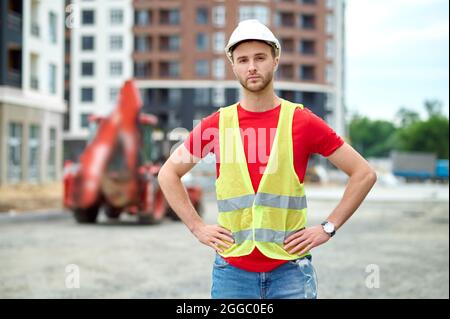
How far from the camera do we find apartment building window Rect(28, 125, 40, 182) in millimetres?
29913

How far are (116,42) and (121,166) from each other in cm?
6046

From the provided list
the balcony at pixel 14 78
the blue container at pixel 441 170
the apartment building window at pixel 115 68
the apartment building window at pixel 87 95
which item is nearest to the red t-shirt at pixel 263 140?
the balcony at pixel 14 78

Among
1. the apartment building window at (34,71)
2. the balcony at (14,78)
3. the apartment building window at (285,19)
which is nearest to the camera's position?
the balcony at (14,78)

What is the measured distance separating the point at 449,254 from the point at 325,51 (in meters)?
47.1

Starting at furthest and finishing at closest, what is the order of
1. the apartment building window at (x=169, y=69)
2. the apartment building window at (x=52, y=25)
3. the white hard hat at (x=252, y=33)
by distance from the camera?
the apartment building window at (x=169, y=69) → the apartment building window at (x=52, y=25) → the white hard hat at (x=252, y=33)

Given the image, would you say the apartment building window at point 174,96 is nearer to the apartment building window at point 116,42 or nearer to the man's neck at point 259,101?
the apartment building window at point 116,42

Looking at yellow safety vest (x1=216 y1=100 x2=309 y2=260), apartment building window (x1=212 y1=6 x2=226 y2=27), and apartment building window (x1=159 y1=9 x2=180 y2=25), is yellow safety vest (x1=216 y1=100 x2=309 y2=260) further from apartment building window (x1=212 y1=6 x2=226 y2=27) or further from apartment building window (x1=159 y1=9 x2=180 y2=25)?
apartment building window (x1=159 y1=9 x2=180 y2=25)

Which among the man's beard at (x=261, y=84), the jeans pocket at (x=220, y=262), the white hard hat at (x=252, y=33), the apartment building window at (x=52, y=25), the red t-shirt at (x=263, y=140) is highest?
the apartment building window at (x=52, y=25)

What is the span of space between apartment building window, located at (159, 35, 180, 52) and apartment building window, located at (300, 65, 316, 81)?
395 inches

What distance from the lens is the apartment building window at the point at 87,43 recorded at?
76250mm

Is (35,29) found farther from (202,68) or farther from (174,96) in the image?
(174,96)

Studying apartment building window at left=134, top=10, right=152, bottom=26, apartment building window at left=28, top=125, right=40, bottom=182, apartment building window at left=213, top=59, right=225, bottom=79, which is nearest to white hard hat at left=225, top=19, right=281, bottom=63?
apartment building window at left=28, top=125, right=40, bottom=182

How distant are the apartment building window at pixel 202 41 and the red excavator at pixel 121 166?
4883 centimetres

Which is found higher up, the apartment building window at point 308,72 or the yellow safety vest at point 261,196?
the apartment building window at point 308,72
